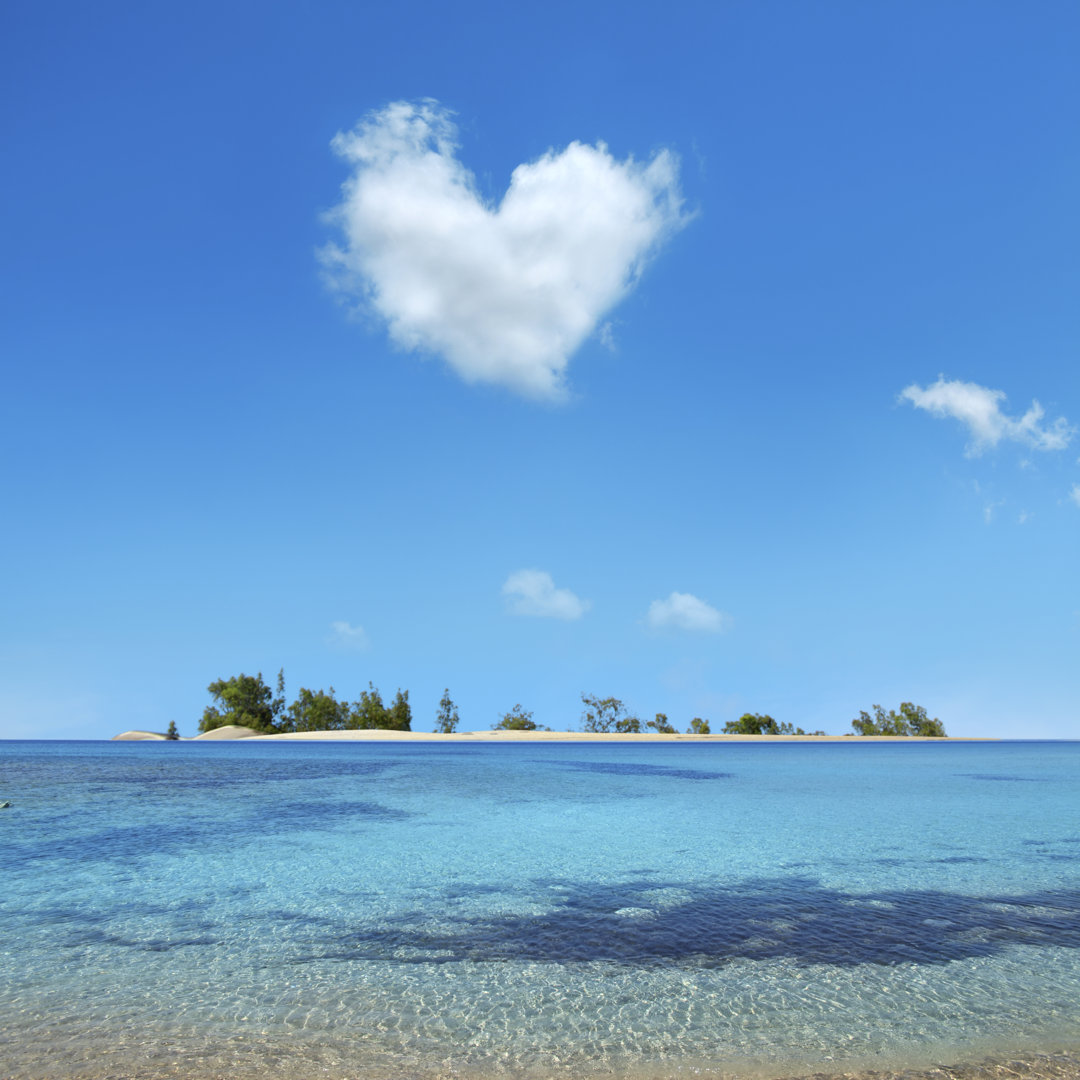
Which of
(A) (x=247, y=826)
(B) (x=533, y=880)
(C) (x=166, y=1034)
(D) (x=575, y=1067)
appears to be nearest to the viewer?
(D) (x=575, y=1067)

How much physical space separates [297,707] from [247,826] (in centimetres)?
15432

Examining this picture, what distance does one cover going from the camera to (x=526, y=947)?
12.0 metres

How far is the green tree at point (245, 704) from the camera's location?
166 m

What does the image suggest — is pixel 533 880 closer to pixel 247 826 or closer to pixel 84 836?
pixel 247 826

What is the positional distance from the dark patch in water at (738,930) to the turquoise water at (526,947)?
0.07m

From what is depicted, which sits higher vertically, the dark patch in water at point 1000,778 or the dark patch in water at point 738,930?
the dark patch in water at point 738,930

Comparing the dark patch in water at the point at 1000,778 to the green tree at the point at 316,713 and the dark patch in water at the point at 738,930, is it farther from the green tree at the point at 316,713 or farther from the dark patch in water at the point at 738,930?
the green tree at the point at 316,713

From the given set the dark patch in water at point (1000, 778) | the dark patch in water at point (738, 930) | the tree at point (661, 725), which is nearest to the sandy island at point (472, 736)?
the tree at point (661, 725)

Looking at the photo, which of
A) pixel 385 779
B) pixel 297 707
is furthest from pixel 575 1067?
pixel 297 707

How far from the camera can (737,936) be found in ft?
41.2

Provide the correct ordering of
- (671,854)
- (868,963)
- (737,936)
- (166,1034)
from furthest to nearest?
(671,854) → (737,936) → (868,963) → (166,1034)

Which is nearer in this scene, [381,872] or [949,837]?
[381,872]

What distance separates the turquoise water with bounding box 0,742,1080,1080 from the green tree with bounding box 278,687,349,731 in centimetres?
14702

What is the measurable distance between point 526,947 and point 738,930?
4023mm
